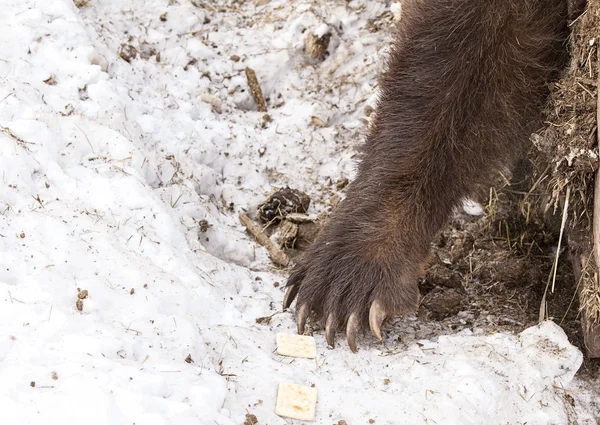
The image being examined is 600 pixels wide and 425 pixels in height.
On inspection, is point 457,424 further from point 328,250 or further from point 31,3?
point 31,3

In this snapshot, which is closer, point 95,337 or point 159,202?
point 95,337

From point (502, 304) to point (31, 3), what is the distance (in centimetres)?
249

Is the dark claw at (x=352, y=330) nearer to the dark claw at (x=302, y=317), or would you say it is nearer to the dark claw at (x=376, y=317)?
the dark claw at (x=376, y=317)

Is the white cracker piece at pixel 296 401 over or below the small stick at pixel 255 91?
over

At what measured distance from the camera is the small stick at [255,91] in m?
4.20

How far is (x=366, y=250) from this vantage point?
2891 millimetres

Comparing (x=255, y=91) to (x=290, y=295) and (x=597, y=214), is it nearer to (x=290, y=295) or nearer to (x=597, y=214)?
(x=290, y=295)

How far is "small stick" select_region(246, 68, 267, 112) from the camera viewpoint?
166 inches

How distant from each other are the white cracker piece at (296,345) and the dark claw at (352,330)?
0.12m

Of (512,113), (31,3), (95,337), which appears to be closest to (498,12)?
(512,113)

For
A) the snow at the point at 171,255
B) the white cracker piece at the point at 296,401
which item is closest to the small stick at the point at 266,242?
the snow at the point at 171,255

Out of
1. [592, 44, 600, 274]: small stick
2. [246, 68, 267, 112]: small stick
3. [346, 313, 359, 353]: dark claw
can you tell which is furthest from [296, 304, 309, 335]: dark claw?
[246, 68, 267, 112]: small stick

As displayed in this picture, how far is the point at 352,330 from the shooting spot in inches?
106

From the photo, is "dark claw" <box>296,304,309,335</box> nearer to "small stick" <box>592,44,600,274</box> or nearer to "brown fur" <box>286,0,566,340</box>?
"brown fur" <box>286,0,566,340</box>
